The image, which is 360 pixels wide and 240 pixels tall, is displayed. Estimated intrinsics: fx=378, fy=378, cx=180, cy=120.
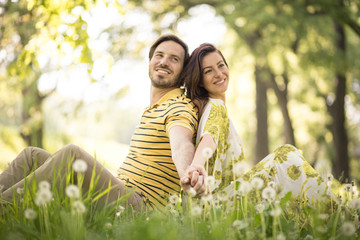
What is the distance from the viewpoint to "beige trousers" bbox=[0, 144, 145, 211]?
243cm

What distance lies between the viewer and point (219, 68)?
348cm

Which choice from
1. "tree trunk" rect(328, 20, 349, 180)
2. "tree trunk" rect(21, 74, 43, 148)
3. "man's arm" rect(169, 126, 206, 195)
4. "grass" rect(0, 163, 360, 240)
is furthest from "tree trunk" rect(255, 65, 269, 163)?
"grass" rect(0, 163, 360, 240)

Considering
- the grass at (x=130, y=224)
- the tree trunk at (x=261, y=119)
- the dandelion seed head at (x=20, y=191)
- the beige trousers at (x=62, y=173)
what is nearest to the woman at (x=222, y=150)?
the grass at (x=130, y=224)

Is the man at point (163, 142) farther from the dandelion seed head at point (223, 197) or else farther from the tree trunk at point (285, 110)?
the tree trunk at point (285, 110)

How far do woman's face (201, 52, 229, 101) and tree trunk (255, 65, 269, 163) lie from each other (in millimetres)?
9468

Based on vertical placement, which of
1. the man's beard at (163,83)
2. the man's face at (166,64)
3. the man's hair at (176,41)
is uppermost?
the man's hair at (176,41)

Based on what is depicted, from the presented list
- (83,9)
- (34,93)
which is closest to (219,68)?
(83,9)

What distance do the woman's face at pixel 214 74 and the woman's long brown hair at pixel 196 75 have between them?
0.04 metres

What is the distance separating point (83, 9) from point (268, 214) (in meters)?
3.43

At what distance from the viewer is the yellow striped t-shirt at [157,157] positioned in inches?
120

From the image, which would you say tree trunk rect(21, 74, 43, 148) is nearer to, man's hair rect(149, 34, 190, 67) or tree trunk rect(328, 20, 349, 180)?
man's hair rect(149, 34, 190, 67)

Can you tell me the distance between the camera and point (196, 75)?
3.42 meters

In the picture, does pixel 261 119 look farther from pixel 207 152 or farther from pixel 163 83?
pixel 207 152

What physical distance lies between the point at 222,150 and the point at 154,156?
58cm
